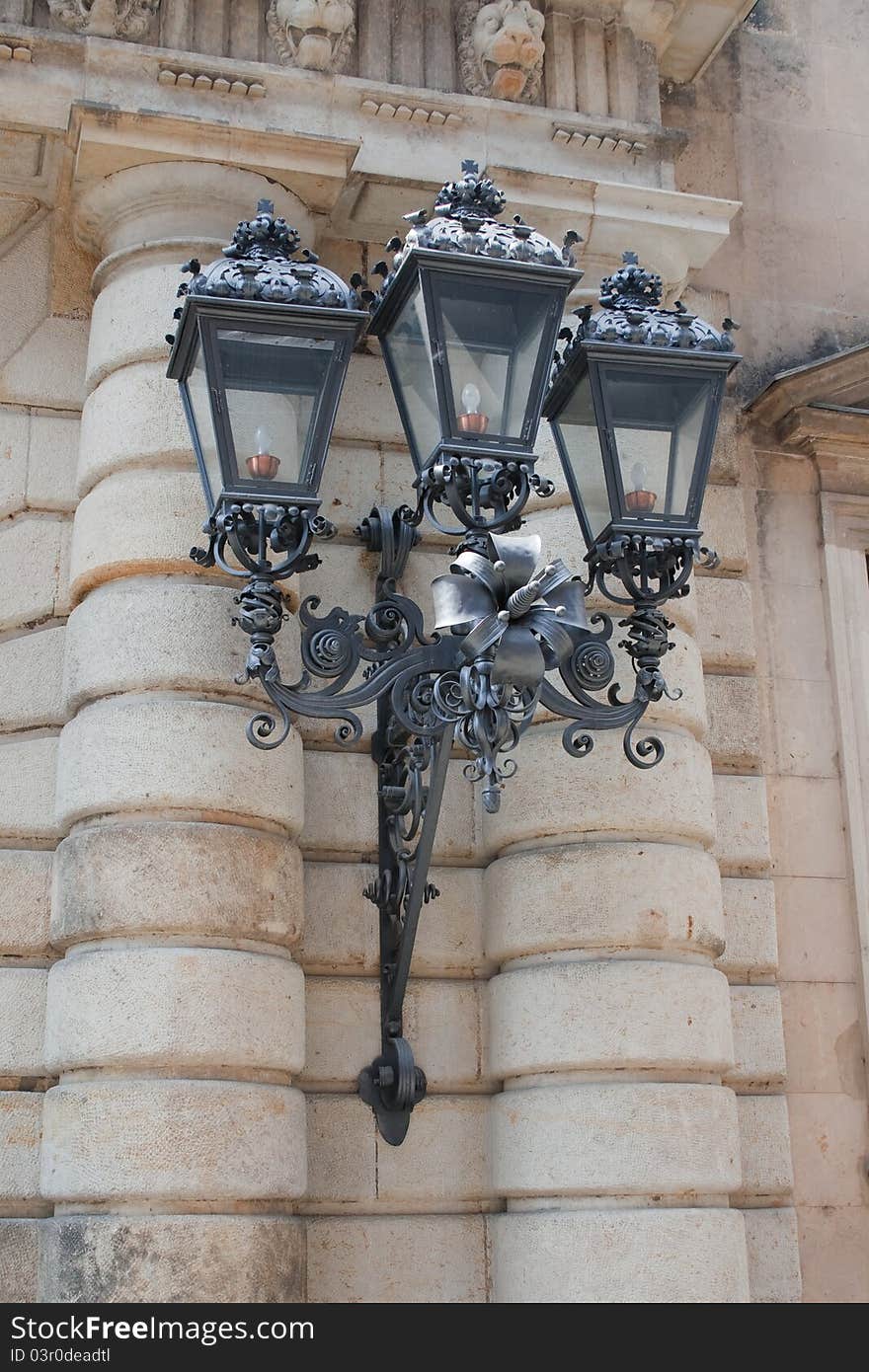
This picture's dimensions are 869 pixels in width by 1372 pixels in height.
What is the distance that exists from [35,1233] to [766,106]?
19.7ft

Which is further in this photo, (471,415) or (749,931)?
(749,931)

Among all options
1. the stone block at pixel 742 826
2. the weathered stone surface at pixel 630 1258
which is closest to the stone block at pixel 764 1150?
the weathered stone surface at pixel 630 1258

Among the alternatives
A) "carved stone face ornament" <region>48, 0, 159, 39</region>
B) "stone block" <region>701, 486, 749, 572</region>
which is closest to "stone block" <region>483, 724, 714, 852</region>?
"stone block" <region>701, 486, 749, 572</region>

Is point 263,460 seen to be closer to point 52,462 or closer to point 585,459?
point 585,459

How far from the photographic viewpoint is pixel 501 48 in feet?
21.9

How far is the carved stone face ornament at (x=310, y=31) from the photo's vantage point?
6457mm

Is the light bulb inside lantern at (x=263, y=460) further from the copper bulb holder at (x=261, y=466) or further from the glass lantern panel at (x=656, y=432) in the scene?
the glass lantern panel at (x=656, y=432)

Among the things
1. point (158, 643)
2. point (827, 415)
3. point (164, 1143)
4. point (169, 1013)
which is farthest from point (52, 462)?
point (827, 415)

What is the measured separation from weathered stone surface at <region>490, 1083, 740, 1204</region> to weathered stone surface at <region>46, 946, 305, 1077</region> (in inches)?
35.4

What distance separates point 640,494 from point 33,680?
2338 mm

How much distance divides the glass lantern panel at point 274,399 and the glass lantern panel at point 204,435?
0.14 metres

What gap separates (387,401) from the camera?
6672 millimetres

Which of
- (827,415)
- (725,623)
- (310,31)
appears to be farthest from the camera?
Result: (827,415)
